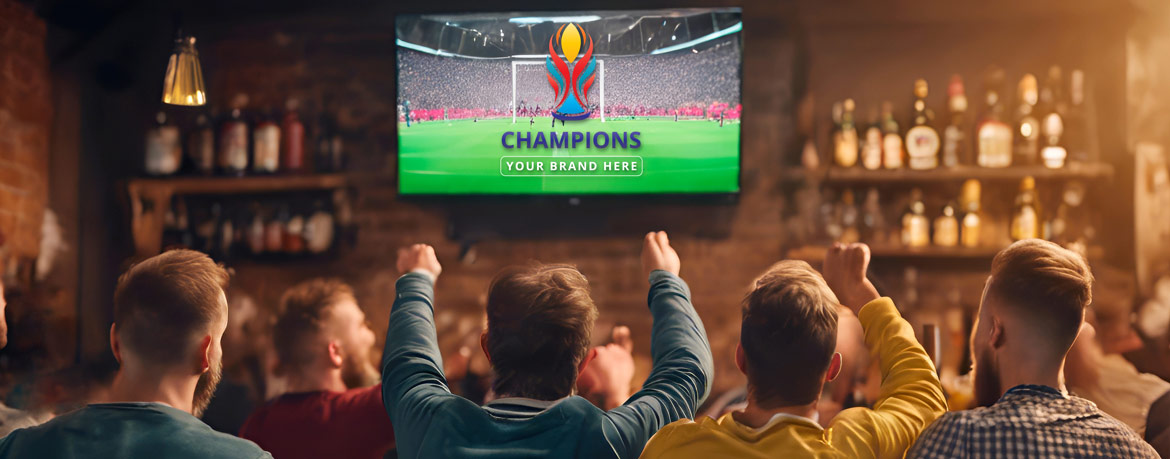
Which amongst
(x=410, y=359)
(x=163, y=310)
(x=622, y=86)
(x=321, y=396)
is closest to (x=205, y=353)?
(x=163, y=310)

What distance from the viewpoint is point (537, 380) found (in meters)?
1.32

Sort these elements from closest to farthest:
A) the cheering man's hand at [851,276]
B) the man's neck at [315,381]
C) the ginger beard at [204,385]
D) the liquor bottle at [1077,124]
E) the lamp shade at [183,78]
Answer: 1. the ginger beard at [204,385]
2. the cheering man's hand at [851,276]
3. the man's neck at [315,381]
4. the lamp shade at [183,78]
5. the liquor bottle at [1077,124]

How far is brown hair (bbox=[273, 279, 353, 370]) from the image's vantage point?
2230 millimetres

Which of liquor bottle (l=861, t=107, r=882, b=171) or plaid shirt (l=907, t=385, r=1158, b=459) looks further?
liquor bottle (l=861, t=107, r=882, b=171)

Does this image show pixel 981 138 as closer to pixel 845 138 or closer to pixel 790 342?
pixel 845 138

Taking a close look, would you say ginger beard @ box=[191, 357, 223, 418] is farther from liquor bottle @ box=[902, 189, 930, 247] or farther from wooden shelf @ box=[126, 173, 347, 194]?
liquor bottle @ box=[902, 189, 930, 247]

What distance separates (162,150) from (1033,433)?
3.15 meters

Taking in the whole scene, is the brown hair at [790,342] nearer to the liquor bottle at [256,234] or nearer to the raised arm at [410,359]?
the raised arm at [410,359]

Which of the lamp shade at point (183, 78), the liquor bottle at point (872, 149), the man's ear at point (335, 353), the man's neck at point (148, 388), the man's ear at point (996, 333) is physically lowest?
the man's ear at point (335, 353)

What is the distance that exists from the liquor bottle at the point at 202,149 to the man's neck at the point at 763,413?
2.66 meters

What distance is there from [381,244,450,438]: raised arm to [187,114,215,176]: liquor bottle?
202cm

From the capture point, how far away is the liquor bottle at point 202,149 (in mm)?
3195

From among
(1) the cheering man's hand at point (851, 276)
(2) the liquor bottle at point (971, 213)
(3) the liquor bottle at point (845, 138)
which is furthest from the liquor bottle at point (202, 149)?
(2) the liquor bottle at point (971, 213)

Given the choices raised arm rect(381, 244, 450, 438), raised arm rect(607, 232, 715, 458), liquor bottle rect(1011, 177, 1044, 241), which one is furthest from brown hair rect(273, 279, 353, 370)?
liquor bottle rect(1011, 177, 1044, 241)
